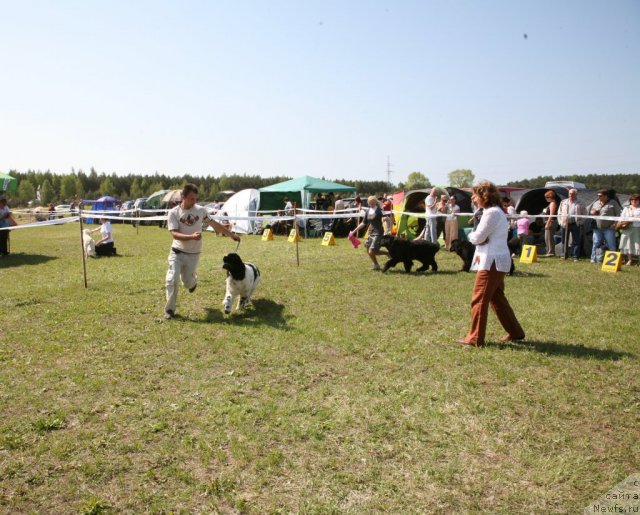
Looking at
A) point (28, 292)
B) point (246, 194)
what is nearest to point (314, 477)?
point (28, 292)

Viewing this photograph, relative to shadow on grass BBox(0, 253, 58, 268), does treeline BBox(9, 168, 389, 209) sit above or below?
above

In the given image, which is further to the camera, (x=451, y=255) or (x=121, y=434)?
(x=451, y=255)

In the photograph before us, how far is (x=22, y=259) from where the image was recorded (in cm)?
1278

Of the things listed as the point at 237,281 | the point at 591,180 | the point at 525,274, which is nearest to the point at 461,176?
the point at 591,180

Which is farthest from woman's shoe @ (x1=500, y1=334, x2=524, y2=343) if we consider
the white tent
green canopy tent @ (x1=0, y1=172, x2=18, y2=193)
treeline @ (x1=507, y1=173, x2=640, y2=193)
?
treeline @ (x1=507, y1=173, x2=640, y2=193)

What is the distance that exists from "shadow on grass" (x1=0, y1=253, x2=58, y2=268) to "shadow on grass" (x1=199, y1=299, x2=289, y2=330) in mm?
7895

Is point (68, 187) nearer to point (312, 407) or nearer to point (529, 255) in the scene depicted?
point (529, 255)

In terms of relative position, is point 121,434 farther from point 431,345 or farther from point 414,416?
point 431,345

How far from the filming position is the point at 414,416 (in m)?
3.58

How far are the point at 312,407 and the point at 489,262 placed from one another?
246cm

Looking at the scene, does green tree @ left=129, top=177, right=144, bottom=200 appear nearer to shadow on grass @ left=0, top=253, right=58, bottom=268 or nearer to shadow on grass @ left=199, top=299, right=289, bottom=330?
shadow on grass @ left=0, top=253, right=58, bottom=268

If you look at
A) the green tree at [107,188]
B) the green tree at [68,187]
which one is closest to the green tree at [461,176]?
the green tree at [107,188]

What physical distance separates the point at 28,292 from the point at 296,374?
238 inches

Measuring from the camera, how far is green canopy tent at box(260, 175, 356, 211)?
21906mm
